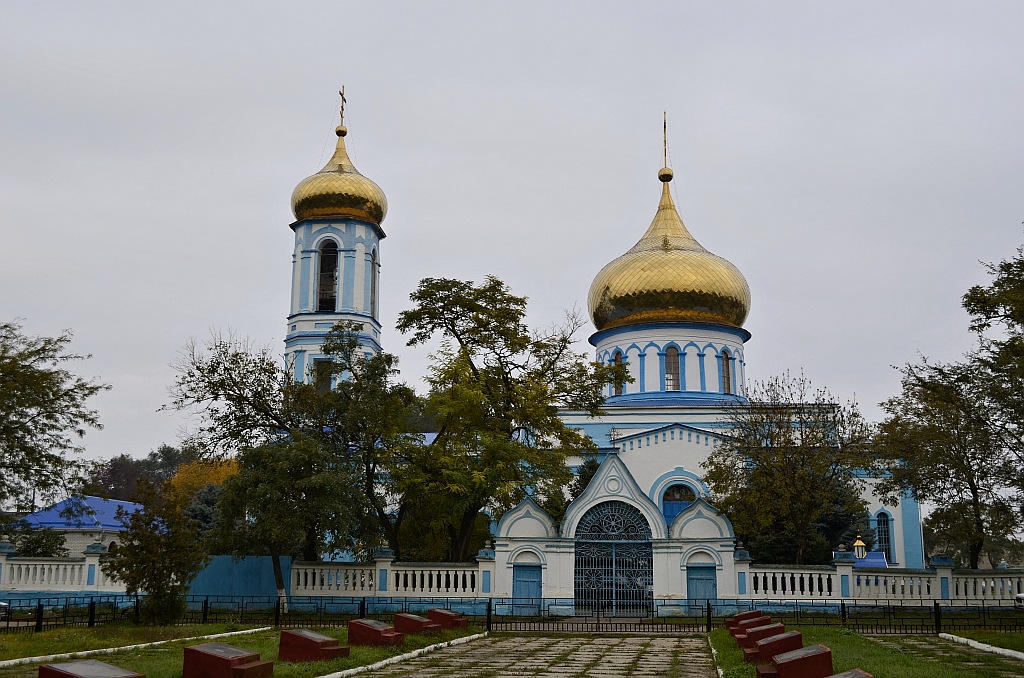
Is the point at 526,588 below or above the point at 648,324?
below

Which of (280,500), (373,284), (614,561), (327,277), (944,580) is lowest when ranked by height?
(944,580)

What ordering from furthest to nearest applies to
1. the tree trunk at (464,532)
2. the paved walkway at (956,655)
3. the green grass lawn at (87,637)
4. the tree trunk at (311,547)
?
the tree trunk at (464,532) < the tree trunk at (311,547) < the green grass lawn at (87,637) < the paved walkway at (956,655)

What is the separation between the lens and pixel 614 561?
889 inches

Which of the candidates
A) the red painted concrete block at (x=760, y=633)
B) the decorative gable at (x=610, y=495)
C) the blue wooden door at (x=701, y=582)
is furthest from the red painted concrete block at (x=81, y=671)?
the blue wooden door at (x=701, y=582)

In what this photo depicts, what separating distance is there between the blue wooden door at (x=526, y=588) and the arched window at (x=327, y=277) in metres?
15.7

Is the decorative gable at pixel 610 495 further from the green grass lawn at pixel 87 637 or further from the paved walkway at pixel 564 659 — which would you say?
the green grass lawn at pixel 87 637

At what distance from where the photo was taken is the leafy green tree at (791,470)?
80.8ft

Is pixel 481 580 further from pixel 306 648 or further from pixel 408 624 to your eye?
pixel 306 648

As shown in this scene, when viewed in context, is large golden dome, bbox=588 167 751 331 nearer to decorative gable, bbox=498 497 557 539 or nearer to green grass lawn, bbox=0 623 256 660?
decorative gable, bbox=498 497 557 539

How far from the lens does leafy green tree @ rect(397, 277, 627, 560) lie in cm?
2378

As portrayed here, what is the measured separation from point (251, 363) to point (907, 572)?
14994mm

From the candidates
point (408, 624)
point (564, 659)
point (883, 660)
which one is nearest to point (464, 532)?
point (408, 624)

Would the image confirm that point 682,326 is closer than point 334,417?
No

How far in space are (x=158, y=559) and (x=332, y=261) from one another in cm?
2001
